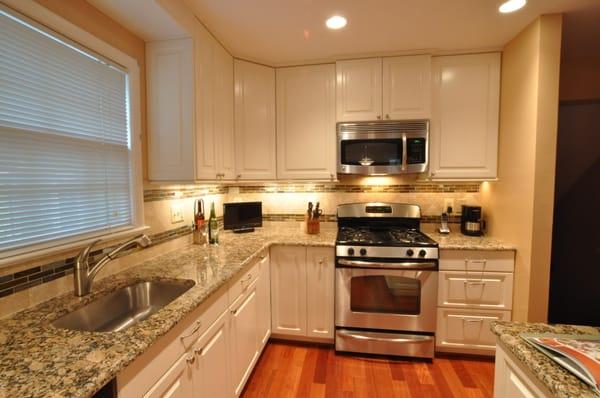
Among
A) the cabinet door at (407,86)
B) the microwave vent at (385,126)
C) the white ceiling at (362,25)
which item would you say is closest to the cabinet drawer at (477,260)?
the microwave vent at (385,126)

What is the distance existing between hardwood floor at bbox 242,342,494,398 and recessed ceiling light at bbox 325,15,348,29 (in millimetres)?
2460

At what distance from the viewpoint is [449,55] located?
7.41 feet

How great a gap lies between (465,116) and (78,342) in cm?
276

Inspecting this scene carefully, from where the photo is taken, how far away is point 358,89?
7.68 ft

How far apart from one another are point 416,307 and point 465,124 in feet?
5.08

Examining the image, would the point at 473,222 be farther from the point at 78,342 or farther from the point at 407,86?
the point at 78,342

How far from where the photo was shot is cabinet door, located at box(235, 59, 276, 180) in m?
2.38

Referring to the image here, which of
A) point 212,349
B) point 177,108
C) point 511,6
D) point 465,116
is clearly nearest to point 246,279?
point 212,349

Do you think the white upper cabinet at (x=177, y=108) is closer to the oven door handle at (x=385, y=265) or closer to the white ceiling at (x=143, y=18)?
the white ceiling at (x=143, y=18)

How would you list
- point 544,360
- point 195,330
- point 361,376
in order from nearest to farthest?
point 544,360 → point 195,330 → point 361,376

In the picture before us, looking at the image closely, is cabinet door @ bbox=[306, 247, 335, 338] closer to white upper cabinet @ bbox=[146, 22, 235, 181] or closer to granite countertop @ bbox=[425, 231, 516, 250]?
granite countertop @ bbox=[425, 231, 516, 250]

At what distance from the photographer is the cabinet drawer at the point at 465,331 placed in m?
2.10

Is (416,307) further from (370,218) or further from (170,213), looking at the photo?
(170,213)

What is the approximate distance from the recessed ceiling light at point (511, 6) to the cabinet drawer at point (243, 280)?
7.33 feet
